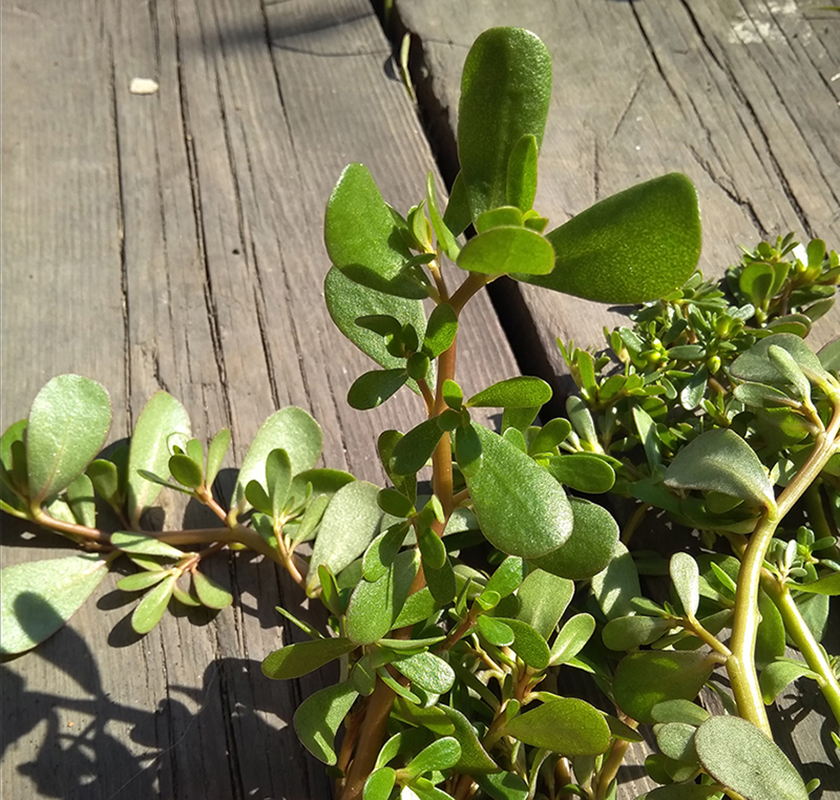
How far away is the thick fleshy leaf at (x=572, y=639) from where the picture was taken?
909 mm

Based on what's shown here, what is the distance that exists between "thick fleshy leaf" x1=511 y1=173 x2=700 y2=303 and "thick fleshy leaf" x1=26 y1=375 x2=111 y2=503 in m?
0.73

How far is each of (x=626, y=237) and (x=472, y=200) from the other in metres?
0.14

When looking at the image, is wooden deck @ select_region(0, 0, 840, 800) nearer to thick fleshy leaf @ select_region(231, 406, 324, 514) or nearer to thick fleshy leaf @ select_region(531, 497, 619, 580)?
thick fleshy leaf @ select_region(231, 406, 324, 514)

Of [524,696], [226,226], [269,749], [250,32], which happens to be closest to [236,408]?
[226,226]

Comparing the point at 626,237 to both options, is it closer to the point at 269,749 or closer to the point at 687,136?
the point at 269,749

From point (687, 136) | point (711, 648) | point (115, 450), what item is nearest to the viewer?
point (711, 648)

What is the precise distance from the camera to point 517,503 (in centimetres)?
69

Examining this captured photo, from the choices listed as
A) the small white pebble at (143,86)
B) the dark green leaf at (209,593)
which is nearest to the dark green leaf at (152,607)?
the dark green leaf at (209,593)

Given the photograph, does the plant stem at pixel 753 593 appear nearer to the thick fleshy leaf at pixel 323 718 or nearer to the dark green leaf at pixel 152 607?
the thick fleshy leaf at pixel 323 718

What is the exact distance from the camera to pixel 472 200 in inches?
27.0

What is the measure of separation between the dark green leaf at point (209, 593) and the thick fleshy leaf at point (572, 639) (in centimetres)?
43

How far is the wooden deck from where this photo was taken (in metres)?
1.04

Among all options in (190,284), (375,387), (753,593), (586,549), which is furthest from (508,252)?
(190,284)

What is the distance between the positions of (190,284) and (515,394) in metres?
0.86
